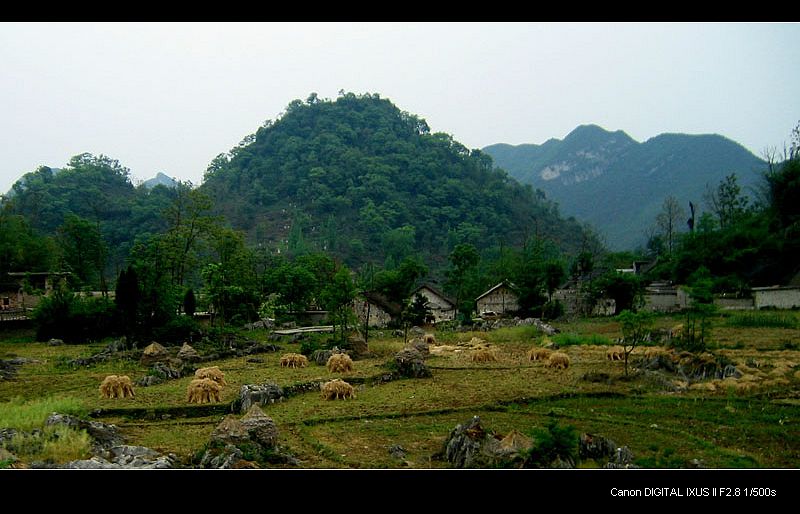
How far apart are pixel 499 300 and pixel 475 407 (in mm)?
31845

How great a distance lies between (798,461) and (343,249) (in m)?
66.7

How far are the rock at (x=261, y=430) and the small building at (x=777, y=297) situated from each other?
96.7 ft

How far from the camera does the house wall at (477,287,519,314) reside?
43.5 m

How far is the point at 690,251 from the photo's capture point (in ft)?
141

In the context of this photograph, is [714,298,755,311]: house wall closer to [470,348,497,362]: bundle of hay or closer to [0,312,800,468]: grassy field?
[0,312,800,468]: grassy field

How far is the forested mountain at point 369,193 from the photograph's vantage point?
77.6 m

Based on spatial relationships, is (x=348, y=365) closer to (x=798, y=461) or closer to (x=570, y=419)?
(x=570, y=419)

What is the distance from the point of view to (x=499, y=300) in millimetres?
43969

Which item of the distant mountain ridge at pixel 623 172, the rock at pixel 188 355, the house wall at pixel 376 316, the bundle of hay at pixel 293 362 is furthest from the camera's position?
the distant mountain ridge at pixel 623 172

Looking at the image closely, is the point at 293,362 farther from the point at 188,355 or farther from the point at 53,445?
the point at 53,445

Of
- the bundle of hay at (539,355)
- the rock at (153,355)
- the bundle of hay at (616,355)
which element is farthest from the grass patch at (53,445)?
the bundle of hay at (616,355)

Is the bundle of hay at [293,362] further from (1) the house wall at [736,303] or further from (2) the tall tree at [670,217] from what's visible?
(2) the tall tree at [670,217]

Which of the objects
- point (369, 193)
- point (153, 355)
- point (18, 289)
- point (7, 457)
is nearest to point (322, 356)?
point (153, 355)
